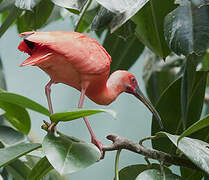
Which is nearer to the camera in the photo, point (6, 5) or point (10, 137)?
point (10, 137)

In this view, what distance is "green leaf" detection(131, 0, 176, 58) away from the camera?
39.6 inches

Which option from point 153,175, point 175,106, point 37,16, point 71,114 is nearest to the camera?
point 71,114

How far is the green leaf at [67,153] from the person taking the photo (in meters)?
0.62

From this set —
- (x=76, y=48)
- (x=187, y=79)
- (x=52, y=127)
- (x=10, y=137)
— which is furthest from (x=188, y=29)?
(x=10, y=137)

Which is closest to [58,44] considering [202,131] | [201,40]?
[201,40]

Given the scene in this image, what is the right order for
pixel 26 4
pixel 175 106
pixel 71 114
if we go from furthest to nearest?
1. pixel 175 106
2. pixel 26 4
3. pixel 71 114

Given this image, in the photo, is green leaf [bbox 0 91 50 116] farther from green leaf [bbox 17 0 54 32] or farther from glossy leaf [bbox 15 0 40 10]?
green leaf [bbox 17 0 54 32]

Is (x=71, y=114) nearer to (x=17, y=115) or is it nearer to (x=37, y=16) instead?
(x=17, y=115)

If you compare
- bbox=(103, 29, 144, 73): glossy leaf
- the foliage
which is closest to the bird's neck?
the foliage

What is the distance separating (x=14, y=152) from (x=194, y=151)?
300 millimetres

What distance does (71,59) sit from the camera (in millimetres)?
740

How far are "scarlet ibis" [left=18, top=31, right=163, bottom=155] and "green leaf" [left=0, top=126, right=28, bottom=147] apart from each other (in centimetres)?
17

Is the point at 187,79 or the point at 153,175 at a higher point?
the point at 187,79

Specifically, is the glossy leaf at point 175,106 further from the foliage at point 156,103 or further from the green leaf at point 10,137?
the green leaf at point 10,137
